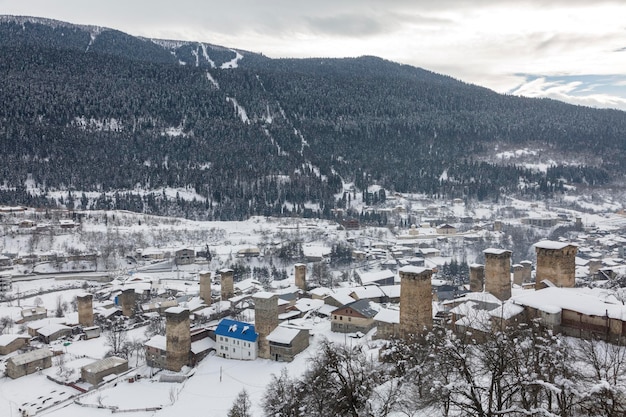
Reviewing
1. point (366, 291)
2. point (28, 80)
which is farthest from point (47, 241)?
point (28, 80)

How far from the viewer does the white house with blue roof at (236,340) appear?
117 ft

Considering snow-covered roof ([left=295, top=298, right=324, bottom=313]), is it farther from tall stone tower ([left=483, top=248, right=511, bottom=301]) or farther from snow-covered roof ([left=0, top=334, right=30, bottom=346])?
snow-covered roof ([left=0, top=334, right=30, bottom=346])

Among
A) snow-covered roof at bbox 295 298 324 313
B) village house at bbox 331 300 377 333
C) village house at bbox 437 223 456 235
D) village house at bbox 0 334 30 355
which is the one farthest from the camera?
village house at bbox 437 223 456 235

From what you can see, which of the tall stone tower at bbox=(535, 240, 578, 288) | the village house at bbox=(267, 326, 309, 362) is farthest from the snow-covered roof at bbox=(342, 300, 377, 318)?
the tall stone tower at bbox=(535, 240, 578, 288)

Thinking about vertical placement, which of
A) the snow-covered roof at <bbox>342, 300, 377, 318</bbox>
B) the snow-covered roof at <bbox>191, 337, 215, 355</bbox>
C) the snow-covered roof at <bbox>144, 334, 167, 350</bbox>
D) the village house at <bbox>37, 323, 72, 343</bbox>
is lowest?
the village house at <bbox>37, 323, 72, 343</bbox>

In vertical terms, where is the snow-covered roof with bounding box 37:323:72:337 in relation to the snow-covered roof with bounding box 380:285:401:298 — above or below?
below

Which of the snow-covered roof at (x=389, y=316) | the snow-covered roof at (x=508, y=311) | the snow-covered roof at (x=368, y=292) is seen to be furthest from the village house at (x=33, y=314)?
the snow-covered roof at (x=508, y=311)

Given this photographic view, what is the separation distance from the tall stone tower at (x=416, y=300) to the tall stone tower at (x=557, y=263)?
832 cm

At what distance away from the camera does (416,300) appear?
90.2 ft

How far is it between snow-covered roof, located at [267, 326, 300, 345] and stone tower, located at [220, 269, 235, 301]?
17183mm

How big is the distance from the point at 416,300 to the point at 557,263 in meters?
9.72

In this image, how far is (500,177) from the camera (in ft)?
475

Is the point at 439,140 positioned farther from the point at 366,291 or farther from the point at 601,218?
the point at 366,291

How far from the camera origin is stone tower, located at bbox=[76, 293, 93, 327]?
150ft
